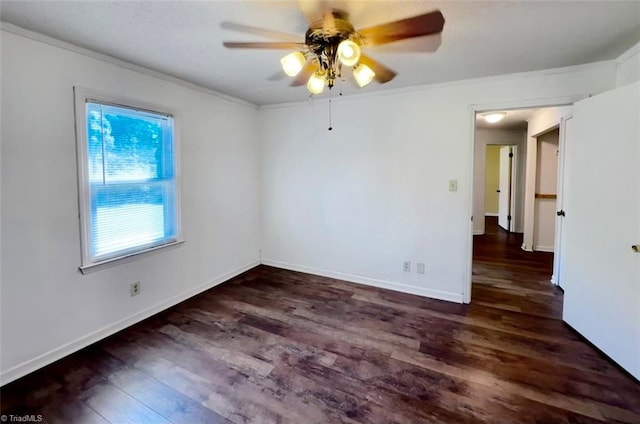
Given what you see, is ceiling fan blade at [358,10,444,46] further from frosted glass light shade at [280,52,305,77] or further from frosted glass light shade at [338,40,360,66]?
frosted glass light shade at [280,52,305,77]

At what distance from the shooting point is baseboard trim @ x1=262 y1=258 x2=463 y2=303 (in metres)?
3.28

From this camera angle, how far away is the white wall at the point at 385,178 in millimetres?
3037

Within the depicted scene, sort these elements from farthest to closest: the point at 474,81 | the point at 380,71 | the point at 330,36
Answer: the point at 474,81 → the point at 380,71 → the point at 330,36

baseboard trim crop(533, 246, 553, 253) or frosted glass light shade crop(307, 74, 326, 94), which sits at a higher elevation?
frosted glass light shade crop(307, 74, 326, 94)

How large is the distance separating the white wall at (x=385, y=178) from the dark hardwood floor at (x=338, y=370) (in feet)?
1.97

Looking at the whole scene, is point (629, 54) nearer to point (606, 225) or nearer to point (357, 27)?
point (606, 225)

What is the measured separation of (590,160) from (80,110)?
392cm

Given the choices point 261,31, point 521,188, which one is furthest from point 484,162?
point 261,31

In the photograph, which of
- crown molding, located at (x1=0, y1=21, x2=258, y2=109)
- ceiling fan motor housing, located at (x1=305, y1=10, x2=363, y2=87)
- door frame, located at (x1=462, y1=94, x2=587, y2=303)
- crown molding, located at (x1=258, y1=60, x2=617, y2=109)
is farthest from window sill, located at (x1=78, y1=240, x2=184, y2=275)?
door frame, located at (x1=462, y1=94, x2=587, y2=303)

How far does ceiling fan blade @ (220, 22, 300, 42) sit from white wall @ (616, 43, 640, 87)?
248cm

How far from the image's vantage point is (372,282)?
369 centimetres

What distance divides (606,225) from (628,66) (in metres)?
1.26

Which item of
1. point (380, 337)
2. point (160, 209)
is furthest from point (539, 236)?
point (160, 209)

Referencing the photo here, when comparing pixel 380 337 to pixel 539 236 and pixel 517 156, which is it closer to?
pixel 539 236
